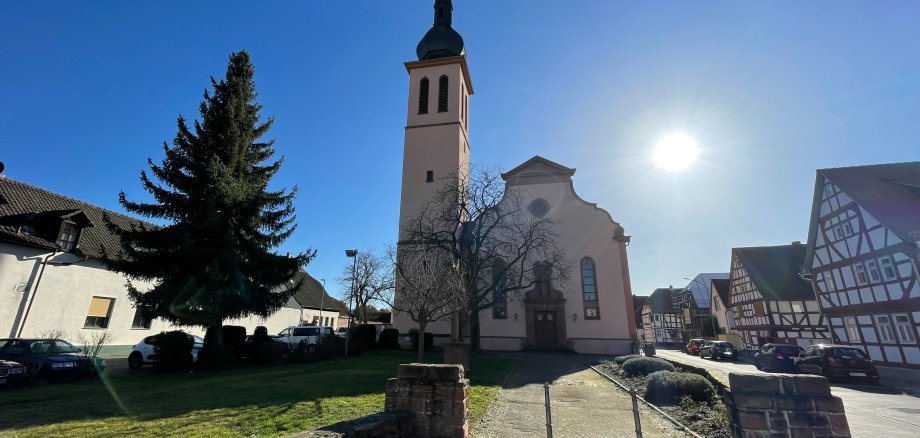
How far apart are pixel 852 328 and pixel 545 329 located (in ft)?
54.0

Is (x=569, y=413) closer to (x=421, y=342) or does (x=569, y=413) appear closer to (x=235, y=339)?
(x=421, y=342)

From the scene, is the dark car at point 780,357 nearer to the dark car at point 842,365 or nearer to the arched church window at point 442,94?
the dark car at point 842,365

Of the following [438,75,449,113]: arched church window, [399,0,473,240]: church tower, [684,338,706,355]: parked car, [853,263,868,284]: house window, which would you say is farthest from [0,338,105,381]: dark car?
[684,338,706,355]: parked car

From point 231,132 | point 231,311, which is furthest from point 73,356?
point 231,132

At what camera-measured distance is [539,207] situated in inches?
1225

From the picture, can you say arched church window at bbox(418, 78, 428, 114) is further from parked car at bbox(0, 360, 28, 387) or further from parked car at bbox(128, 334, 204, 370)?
parked car at bbox(0, 360, 28, 387)

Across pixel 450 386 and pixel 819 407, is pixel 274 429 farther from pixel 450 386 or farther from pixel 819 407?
pixel 819 407

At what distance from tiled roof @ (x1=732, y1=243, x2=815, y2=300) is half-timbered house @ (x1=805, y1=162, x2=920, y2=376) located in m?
10.6

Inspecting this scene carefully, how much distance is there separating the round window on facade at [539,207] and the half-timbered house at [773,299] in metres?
19.8

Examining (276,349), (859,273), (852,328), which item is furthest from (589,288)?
(276,349)

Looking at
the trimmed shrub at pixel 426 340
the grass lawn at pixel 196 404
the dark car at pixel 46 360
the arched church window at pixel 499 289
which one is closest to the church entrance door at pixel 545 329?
the arched church window at pixel 499 289

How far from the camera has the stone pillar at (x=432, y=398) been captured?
4781mm

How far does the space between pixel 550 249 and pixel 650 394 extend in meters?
20.0

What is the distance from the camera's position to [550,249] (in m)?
29.9
